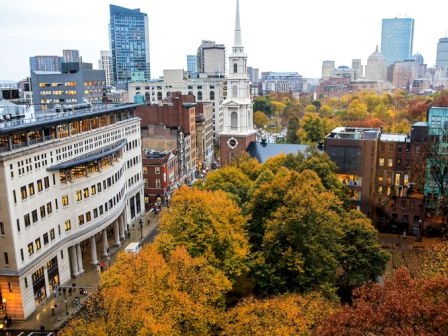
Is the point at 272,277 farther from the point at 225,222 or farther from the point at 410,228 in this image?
the point at 410,228

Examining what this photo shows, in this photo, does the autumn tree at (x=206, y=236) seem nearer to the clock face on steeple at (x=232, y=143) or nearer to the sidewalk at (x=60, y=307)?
the sidewalk at (x=60, y=307)

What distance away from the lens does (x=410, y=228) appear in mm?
68000

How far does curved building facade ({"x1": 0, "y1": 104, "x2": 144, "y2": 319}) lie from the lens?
45.1m

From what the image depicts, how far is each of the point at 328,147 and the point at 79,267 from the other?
42.1m

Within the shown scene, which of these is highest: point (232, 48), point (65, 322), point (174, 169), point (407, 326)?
point (232, 48)

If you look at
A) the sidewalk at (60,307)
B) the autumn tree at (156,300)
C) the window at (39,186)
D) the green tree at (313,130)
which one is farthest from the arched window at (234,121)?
the autumn tree at (156,300)

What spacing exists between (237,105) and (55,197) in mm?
47778

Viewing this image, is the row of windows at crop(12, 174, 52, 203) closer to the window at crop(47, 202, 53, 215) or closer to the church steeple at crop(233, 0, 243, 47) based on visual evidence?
the window at crop(47, 202, 53, 215)

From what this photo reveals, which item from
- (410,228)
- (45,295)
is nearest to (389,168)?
(410,228)

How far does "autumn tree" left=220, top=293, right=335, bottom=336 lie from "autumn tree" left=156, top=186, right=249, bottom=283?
6985 millimetres

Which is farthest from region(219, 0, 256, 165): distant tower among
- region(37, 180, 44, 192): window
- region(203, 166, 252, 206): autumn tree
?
region(37, 180, 44, 192): window

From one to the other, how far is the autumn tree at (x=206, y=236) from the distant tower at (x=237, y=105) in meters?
47.5

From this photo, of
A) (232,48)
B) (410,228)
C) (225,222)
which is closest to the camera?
(225,222)

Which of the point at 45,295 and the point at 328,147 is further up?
the point at 328,147
